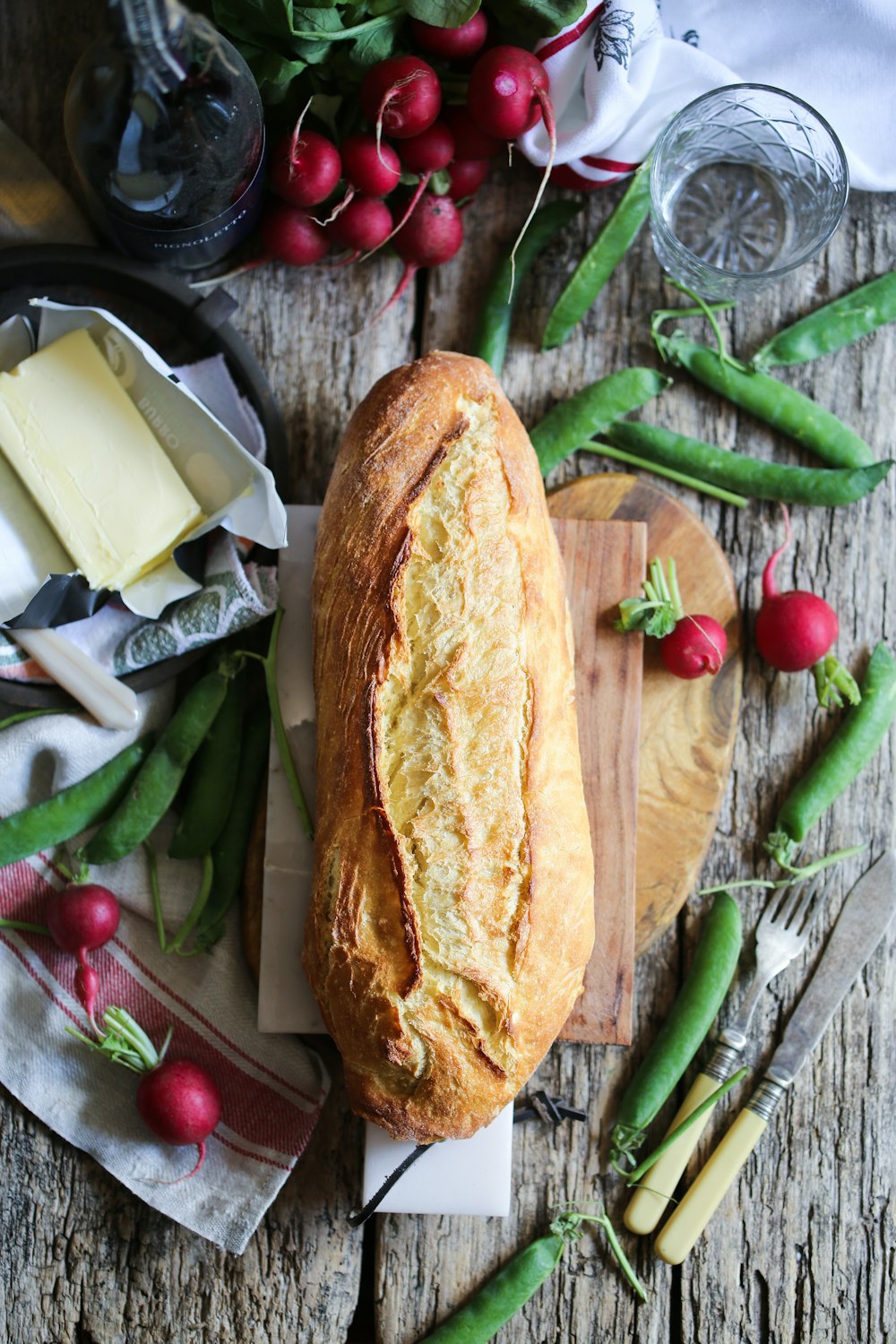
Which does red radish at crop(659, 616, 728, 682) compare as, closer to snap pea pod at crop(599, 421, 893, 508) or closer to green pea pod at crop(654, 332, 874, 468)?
snap pea pod at crop(599, 421, 893, 508)

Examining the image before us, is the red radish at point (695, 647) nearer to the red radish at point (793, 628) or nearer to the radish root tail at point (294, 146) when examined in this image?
the red radish at point (793, 628)

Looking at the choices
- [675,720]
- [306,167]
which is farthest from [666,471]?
[306,167]

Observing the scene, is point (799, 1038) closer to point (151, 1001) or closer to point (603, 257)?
point (151, 1001)

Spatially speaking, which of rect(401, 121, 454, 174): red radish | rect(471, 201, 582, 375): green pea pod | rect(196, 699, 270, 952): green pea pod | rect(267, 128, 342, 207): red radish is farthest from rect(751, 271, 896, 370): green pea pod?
rect(196, 699, 270, 952): green pea pod

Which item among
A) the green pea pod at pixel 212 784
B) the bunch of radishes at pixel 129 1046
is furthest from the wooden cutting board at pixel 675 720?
the bunch of radishes at pixel 129 1046

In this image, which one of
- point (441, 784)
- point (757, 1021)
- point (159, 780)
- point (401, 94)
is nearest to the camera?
point (441, 784)

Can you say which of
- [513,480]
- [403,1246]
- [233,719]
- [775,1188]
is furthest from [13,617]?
[775,1188]

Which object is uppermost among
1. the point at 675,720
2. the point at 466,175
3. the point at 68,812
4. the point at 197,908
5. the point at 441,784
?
the point at 466,175
